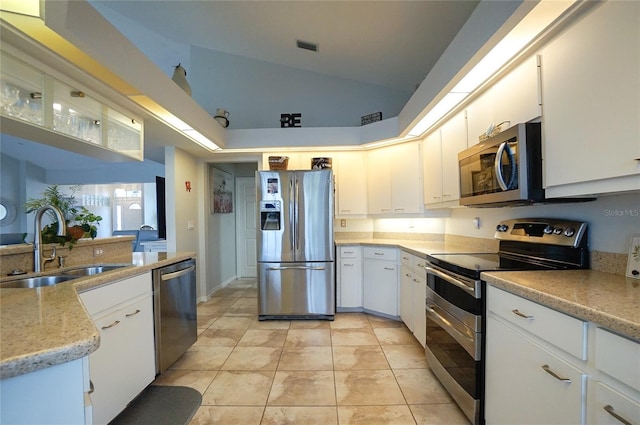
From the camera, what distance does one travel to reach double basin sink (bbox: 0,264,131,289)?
4.78 ft

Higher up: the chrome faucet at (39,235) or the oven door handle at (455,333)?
the chrome faucet at (39,235)

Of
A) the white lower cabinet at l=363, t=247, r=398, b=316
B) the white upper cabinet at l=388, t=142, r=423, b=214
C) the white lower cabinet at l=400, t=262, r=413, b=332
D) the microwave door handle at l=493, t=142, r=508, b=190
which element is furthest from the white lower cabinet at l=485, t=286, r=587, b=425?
the white upper cabinet at l=388, t=142, r=423, b=214

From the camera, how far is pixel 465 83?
192 centimetres

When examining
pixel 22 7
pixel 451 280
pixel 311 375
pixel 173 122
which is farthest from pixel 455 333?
pixel 173 122

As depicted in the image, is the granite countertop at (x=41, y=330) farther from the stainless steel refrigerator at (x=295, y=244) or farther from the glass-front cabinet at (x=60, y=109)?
the stainless steel refrigerator at (x=295, y=244)

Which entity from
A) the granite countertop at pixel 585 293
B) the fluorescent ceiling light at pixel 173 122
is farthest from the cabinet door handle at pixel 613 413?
the fluorescent ceiling light at pixel 173 122

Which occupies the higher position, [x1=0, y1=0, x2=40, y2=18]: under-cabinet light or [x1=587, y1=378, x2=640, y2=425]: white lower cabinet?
[x1=0, y1=0, x2=40, y2=18]: under-cabinet light

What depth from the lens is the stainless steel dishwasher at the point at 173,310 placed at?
1986 mm

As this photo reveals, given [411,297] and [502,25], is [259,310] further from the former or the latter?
[502,25]

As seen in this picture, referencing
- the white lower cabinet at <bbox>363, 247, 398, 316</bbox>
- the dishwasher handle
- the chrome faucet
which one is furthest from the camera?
the white lower cabinet at <bbox>363, 247, 398, 316</bbox>

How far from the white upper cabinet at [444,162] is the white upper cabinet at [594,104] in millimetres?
928

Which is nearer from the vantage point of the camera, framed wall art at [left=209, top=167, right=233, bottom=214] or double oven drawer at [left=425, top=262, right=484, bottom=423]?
double oven drawer at [left=425, top=262, right=484, bottom=423]

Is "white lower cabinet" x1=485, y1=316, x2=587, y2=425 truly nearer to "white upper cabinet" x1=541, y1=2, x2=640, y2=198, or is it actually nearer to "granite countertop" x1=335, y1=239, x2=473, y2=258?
"white upper cabinet" x1=541, y1=2, x2=640, y2=198

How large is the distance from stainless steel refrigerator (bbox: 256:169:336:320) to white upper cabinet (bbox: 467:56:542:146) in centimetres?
162
